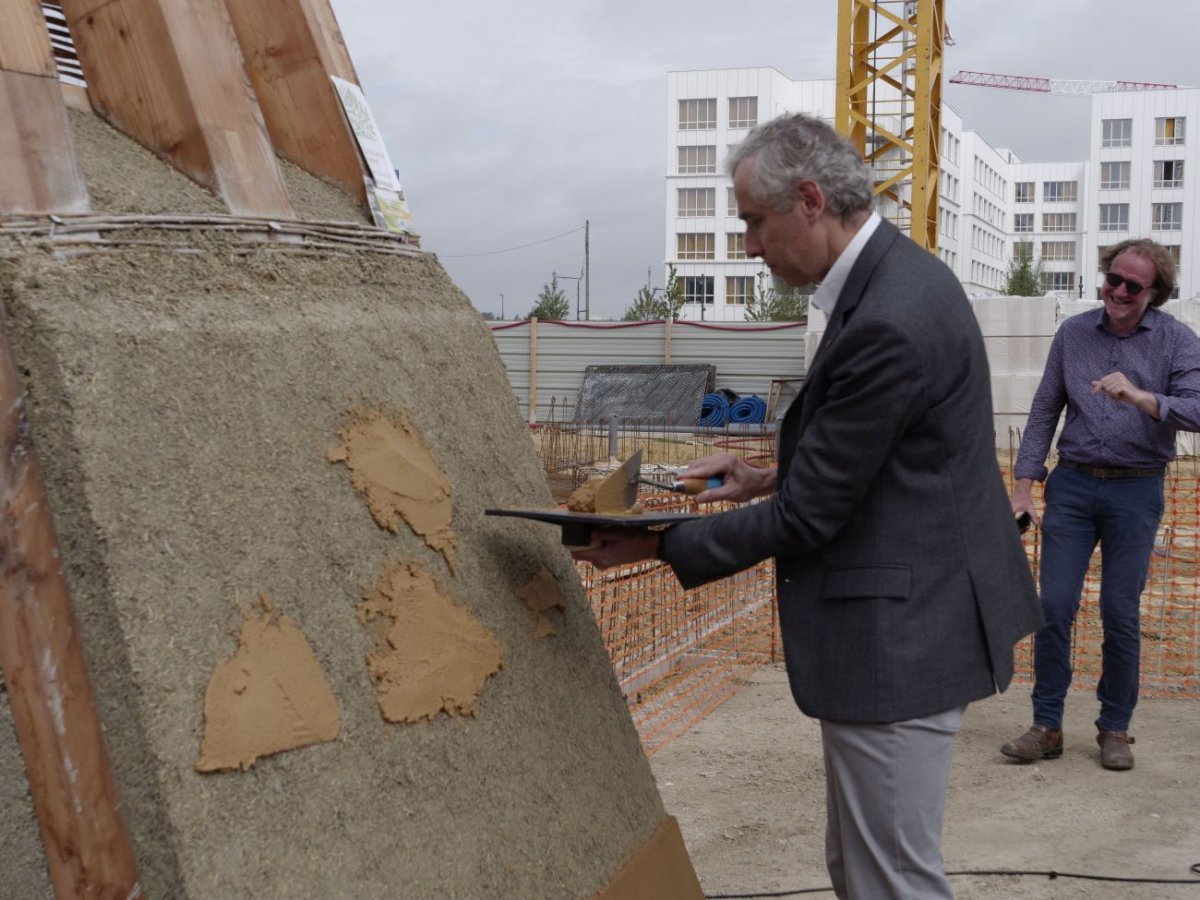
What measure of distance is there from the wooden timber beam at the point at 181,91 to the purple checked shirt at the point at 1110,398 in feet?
10.9

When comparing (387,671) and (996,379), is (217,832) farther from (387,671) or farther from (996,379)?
(996,379)

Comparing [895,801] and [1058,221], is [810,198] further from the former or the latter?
[1058,221]

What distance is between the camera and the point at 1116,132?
64.4 meters

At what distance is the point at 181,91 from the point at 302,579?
105 cm

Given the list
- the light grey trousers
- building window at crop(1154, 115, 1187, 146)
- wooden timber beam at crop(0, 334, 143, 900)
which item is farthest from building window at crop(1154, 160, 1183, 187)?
wooden timber beam at crop(0, 334, 143, 900)

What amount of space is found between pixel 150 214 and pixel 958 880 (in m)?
3.12

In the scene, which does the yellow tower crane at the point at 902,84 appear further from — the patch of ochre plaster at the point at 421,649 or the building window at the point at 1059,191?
the building window at the point at 1059,191

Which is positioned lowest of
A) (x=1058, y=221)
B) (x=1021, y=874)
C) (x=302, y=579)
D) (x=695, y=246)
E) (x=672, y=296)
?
(x=1021, y=874)

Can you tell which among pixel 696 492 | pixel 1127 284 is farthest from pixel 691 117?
pixel 696 492

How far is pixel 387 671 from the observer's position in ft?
7.55

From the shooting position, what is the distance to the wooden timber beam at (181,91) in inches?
98.5

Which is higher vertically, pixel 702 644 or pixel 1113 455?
pixel 1113 455

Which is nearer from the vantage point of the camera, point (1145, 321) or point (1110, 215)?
point (1145, 321)

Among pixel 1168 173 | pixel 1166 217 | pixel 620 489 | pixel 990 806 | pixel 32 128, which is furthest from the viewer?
pixel 1168 173
